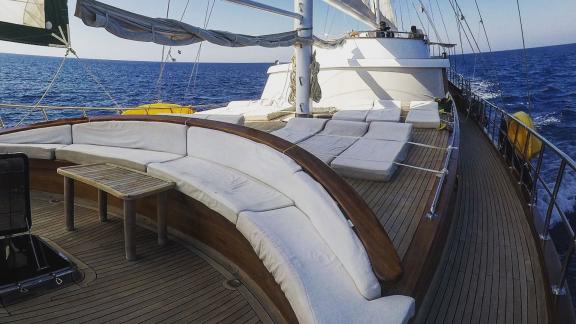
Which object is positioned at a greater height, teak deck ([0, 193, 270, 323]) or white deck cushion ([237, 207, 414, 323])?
white deck cushion ([237, 207, 414, 323])

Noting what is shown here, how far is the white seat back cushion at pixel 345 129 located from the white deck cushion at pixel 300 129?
15cm

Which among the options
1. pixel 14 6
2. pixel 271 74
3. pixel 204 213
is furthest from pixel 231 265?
pixel 271 74

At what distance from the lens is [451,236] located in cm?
328

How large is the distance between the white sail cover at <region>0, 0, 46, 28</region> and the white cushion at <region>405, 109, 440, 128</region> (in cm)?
545

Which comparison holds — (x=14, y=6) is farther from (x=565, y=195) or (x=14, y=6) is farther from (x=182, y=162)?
(x=565, y=195)

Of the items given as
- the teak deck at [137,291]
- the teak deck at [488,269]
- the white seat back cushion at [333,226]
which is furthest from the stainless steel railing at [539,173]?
the teak deck at [137,291]

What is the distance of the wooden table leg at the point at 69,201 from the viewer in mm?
3519

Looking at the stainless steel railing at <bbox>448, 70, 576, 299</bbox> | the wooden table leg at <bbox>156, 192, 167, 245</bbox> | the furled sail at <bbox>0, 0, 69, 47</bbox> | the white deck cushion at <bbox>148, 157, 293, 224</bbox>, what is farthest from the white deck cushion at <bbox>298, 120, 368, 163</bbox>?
the furled sail at <bbox>0, 0, 69, 47</bbox>

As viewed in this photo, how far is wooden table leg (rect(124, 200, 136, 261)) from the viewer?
9.64 feet

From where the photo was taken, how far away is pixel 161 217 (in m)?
3.27

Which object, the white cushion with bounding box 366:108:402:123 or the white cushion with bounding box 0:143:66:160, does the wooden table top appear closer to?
the white cushion with bounding box 0:143:66:160

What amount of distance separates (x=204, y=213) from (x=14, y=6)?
6.92 ft

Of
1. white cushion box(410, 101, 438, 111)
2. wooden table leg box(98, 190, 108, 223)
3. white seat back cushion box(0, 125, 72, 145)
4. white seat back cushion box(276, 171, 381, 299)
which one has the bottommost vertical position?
wooden table leg box(98, 190, 108, 223)

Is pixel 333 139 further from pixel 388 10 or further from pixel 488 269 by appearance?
pixel 388 10
